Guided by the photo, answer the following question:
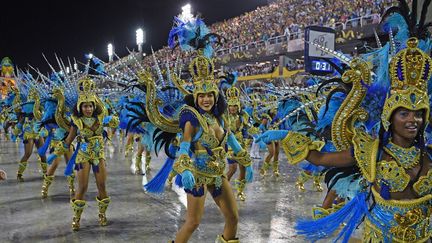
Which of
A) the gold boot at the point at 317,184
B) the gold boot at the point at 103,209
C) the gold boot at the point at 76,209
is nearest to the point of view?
the gold boot at the point at 76,209

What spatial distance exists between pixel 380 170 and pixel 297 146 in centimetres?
58

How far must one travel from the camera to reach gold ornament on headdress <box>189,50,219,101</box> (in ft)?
13.8

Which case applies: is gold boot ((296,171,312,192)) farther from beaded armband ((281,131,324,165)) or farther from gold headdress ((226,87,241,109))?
beaded armband ((281,131,324,165))

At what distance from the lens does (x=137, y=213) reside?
683cm

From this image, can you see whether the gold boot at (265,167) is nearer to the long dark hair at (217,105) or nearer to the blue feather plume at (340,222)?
the long dark hair at (217,105)

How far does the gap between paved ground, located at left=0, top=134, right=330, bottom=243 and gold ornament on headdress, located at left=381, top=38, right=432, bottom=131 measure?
3288 millimetres

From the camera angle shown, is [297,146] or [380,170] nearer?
[380,170]

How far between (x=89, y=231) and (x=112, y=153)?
983cm

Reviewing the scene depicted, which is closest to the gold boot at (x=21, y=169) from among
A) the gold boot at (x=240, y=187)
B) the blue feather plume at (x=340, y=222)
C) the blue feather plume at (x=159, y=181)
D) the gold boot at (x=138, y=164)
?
the gold boot at (x=138, y=164)

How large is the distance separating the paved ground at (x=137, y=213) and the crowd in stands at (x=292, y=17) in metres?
11.1

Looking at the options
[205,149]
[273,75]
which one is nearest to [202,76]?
[205,149]

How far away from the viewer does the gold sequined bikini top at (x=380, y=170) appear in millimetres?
2654

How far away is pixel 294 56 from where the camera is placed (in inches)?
907

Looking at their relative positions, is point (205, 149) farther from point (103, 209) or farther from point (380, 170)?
point (103, 209)
